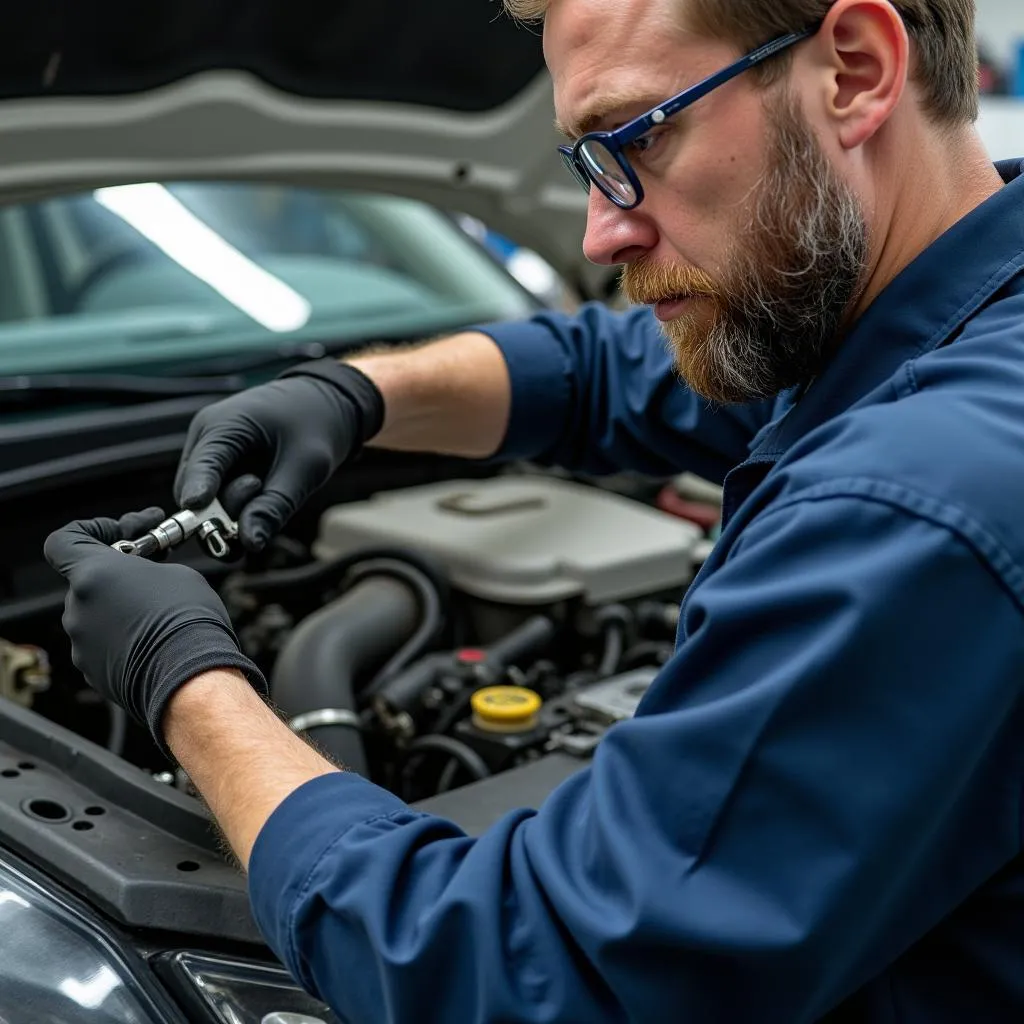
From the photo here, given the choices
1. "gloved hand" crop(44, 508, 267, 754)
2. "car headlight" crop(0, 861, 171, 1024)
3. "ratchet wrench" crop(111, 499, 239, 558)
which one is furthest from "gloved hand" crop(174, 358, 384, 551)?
"car headlight" crop(0, 861, 171, 1024)

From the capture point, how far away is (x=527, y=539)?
166 cm

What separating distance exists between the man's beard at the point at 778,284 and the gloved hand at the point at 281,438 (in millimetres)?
423

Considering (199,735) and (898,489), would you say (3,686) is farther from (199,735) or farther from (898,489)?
(898,489)

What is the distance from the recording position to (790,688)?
696 mm

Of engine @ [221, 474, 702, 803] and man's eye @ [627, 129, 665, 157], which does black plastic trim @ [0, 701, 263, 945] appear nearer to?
engine @ [221, 474, 702, 803]

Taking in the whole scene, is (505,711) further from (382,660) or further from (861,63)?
(861,63)

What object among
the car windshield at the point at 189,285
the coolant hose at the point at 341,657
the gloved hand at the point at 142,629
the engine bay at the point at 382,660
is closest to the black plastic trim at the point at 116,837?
the engine bay at the point at 382,660

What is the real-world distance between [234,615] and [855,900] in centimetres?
106

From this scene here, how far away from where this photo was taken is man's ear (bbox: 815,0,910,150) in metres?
0.87

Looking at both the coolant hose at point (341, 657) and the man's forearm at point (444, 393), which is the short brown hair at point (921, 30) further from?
the coolant hose at point (341, 657)

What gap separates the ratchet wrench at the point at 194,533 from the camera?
1115mm

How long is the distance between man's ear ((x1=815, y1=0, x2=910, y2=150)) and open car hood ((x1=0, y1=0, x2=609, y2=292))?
2.37ft

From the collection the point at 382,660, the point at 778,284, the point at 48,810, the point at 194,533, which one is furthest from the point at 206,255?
the point at 778,284

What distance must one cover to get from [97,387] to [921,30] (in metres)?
1.14
